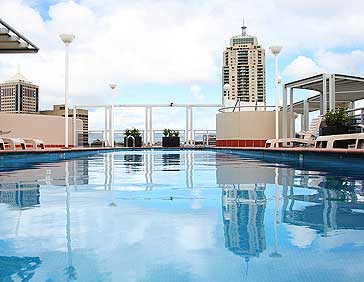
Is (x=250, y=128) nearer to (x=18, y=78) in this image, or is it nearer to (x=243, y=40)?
(x=18, y=78)

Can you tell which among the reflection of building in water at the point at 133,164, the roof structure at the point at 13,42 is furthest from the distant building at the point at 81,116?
the reflection of building in water at the point at 133,164

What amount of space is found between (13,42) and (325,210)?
801 centimetres

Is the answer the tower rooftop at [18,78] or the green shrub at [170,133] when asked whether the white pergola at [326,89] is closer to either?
the green shrub at [170,133]

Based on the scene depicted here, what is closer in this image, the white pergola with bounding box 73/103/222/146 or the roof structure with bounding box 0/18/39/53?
the roof structure with bounding box 0/18/39/53

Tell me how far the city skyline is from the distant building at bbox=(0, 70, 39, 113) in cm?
51

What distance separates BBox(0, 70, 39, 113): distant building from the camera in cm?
1616

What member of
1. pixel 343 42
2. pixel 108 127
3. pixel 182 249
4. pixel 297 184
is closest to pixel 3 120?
pixel 108 127

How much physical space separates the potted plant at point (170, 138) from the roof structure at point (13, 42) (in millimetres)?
8939

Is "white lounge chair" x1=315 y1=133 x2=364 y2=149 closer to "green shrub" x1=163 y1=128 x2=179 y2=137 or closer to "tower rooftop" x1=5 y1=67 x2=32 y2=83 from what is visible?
"green shrub" x1=163 y1=128 x2=179 y2=137

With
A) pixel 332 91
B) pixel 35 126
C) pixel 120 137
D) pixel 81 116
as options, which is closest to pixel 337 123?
pixel 332 91

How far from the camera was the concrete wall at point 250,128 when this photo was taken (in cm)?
1406

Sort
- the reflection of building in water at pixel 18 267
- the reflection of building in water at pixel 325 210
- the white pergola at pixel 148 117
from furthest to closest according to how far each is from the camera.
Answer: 1. the white pergola at pixel 148 117
2. the reflection of building in water at pixel 325 210
3. the reflection of building in water at pixel 18 267

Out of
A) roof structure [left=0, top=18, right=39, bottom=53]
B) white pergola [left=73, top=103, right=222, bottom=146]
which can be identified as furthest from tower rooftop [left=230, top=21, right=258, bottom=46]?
roof structure [left=0, top=18, right=39, bottom=53]

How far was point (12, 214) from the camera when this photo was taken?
229 centimetres
